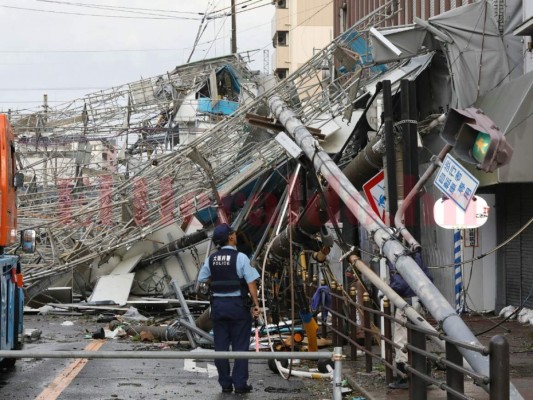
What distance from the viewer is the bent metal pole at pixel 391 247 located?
689 cm

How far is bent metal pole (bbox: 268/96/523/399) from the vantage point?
A: 689cm

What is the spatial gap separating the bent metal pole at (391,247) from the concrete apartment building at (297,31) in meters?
63.3

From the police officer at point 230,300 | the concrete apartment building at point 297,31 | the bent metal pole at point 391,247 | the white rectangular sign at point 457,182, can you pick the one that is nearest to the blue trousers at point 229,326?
the police officer at point 230,300

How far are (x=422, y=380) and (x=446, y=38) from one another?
10.4 metres

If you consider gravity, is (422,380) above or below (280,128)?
below

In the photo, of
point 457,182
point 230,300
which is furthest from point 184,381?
point 457,182

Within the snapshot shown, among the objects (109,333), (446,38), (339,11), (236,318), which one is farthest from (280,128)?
(339,11)

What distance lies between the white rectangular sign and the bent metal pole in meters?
0.71

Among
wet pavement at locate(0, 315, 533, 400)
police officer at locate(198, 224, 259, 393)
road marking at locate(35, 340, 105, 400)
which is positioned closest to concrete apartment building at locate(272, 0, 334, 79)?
wet pavement at locate(0, 315, 533, 400)

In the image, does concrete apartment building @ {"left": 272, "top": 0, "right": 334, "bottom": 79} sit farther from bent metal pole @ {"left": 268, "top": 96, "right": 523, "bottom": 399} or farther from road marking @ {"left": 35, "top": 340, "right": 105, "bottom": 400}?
bent metal pole @ {"left": 268, "top": 96, "right": 523, "bottom": 399}

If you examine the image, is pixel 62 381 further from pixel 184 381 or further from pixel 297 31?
pixel 297 31

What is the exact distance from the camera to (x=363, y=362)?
12.8 metres

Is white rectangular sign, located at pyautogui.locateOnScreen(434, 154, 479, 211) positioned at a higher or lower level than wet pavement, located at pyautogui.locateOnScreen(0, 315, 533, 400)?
higher

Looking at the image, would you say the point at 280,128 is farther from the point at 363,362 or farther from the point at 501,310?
the point at 501,310
